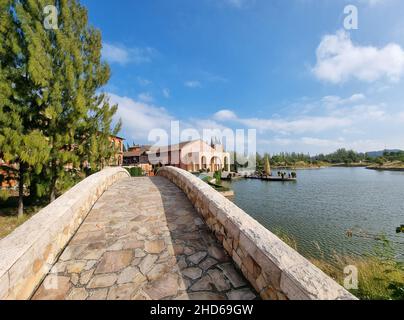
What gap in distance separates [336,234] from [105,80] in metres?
15.6

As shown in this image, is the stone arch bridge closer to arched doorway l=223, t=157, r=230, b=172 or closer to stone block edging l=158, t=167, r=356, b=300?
stone block edging l=158, t=167, r=356, b=300

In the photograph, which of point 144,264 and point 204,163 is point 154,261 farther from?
point 204,163

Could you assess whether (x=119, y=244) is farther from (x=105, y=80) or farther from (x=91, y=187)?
(x=105, y=80)

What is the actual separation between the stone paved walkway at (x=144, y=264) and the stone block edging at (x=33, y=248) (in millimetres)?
176

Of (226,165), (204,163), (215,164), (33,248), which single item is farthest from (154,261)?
(226,165)

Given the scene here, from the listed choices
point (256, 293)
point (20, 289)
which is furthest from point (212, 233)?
point (20, 289)

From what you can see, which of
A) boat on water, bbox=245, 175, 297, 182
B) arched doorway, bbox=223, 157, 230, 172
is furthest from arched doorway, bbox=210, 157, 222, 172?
boat on water, bbox=245, 175, 297, 182

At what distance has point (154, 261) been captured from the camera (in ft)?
9.10

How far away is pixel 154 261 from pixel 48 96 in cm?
914

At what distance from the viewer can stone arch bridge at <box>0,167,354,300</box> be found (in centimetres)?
179

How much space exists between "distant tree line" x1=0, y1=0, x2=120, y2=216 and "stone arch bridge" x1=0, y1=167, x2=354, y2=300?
6.01m

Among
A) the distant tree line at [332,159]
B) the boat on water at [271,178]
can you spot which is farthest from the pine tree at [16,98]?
the distant tree line at [332,159]

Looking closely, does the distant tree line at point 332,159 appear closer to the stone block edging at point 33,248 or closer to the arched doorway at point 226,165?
the arched doorway at point 226,165

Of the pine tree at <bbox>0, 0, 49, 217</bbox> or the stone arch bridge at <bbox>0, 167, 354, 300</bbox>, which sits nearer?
the stone arch bridge at <bbox>0, 167, 354, 300</bbox>
